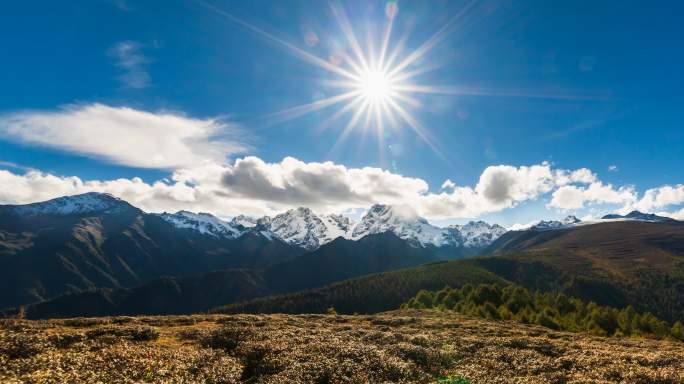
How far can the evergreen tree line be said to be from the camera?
113 meters

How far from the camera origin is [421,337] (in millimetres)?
52000

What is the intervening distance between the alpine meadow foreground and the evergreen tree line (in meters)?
66.6

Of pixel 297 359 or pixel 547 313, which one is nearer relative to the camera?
pixel 297 359

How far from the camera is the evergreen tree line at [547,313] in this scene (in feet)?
370

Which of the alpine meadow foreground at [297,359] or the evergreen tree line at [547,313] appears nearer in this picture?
the alpine meadow foreground at [297,359]

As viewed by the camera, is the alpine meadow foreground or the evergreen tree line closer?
the alpine meadow foreground

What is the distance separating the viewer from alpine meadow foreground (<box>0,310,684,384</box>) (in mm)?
30031

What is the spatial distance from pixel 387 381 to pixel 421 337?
768 inches

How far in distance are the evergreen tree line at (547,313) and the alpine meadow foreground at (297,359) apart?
6656 centimetres

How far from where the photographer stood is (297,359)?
38.1 meters

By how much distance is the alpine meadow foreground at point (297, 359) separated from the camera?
30031 mm

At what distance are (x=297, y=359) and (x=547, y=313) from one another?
4363 inches

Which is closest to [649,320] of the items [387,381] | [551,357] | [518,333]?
[518,333]

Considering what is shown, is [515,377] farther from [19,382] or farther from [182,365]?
[19,382]
